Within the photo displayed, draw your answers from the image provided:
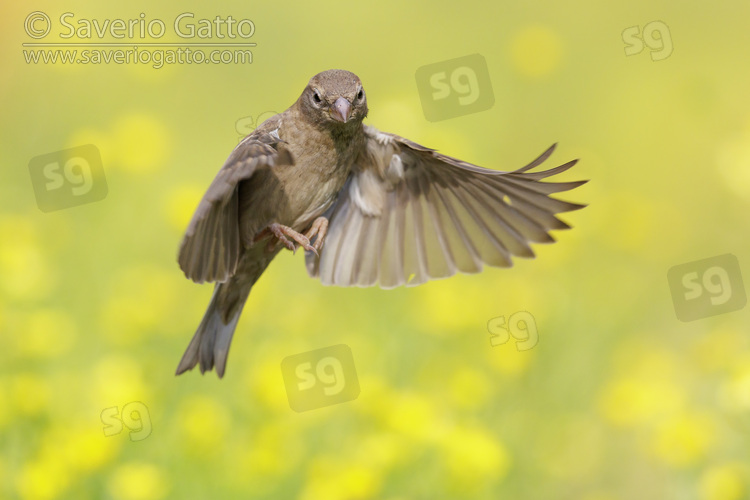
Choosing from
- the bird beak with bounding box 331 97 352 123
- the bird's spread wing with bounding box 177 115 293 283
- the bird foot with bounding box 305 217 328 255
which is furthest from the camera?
the bird foot with bounding box 305 217 328 255

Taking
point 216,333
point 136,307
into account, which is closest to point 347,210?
point 216,333

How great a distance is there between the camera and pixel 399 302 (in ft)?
13.5

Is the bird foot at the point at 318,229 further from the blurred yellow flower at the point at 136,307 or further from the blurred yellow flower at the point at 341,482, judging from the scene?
the blurred yellow flower at the point at 136,307

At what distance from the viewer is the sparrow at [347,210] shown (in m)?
2.58

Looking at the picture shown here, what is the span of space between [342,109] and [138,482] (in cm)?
153

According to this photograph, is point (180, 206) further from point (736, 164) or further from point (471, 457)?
point (736, 164)

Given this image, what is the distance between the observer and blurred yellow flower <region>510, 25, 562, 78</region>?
226 inches

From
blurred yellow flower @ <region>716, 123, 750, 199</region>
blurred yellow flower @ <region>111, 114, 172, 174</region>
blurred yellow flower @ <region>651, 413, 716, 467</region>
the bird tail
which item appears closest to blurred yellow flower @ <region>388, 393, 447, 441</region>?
the bird tail

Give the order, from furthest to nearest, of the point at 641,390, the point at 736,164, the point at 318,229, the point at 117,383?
1. the point at 736,164
2. the point at 641,390
3. the point at 117,383
4. the point at 318,229

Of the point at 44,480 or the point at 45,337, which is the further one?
the point at 45,337

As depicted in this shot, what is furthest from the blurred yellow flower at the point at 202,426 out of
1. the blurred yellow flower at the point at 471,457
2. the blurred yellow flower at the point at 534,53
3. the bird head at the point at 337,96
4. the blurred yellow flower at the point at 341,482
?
the blurred yellow flower at the point at 534,53

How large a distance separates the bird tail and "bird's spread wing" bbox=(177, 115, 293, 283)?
555 millimetres

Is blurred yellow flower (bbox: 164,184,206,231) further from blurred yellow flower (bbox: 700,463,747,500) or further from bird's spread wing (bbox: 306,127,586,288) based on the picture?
blurred yellow flower (bbox: 700,463,747,500)

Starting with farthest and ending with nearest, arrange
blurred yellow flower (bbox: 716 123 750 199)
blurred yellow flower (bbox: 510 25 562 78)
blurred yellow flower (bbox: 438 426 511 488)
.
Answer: blurred yellow flower (bbox: 510 25 562 78) < blurred yellow flower (bbox: 716 123 750 199) < blurred yellow flower (bbox: 438 426 511 488)
